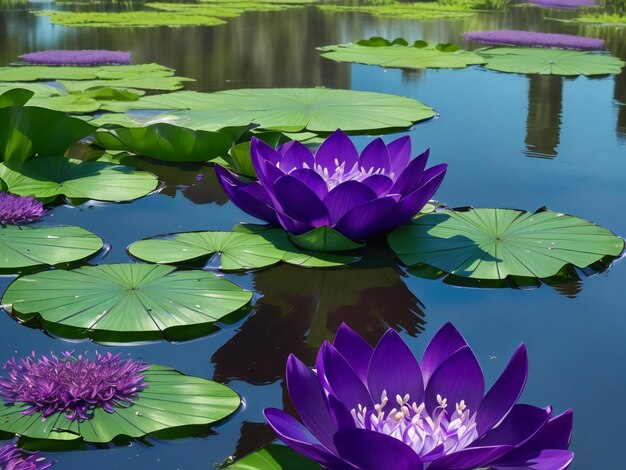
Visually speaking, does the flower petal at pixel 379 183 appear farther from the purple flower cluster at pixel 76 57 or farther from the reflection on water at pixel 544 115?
the purple flower cluster at pixel 76 57

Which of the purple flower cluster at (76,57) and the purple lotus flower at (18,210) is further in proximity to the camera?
the purple flower cluster at (76,57)

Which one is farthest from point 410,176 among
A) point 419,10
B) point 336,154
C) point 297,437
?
point 419,10

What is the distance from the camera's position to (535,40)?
16.5 ft

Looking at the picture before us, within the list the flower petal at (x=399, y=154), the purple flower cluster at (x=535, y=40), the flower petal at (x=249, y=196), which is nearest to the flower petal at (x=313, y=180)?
the flower petal at (x=249, y=196)

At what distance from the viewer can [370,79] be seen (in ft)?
11.8

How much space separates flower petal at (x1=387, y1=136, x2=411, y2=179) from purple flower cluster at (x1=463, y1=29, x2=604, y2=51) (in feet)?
11.1

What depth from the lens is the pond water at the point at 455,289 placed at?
1.08 m

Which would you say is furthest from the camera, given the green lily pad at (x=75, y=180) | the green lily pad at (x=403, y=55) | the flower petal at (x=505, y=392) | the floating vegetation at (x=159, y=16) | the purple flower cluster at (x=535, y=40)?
the floating vegetation at (x=159, y=16)

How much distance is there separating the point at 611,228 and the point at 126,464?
1196mm

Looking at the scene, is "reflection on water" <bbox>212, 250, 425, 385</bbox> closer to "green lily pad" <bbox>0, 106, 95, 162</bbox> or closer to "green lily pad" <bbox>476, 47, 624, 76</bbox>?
"green lily pad" <bbox>0, 106, 95, 162</bbox>

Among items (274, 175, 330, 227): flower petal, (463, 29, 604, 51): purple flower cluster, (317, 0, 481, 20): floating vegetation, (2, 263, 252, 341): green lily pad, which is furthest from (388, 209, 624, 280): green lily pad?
(317, 0, 481, 20): floating vegetation

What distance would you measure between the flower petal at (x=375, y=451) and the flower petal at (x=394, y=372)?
5.1 inches

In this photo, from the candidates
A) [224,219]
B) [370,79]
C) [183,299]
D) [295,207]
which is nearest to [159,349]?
[183,299]

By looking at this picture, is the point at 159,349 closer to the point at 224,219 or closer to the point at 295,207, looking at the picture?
the point at 295,207
